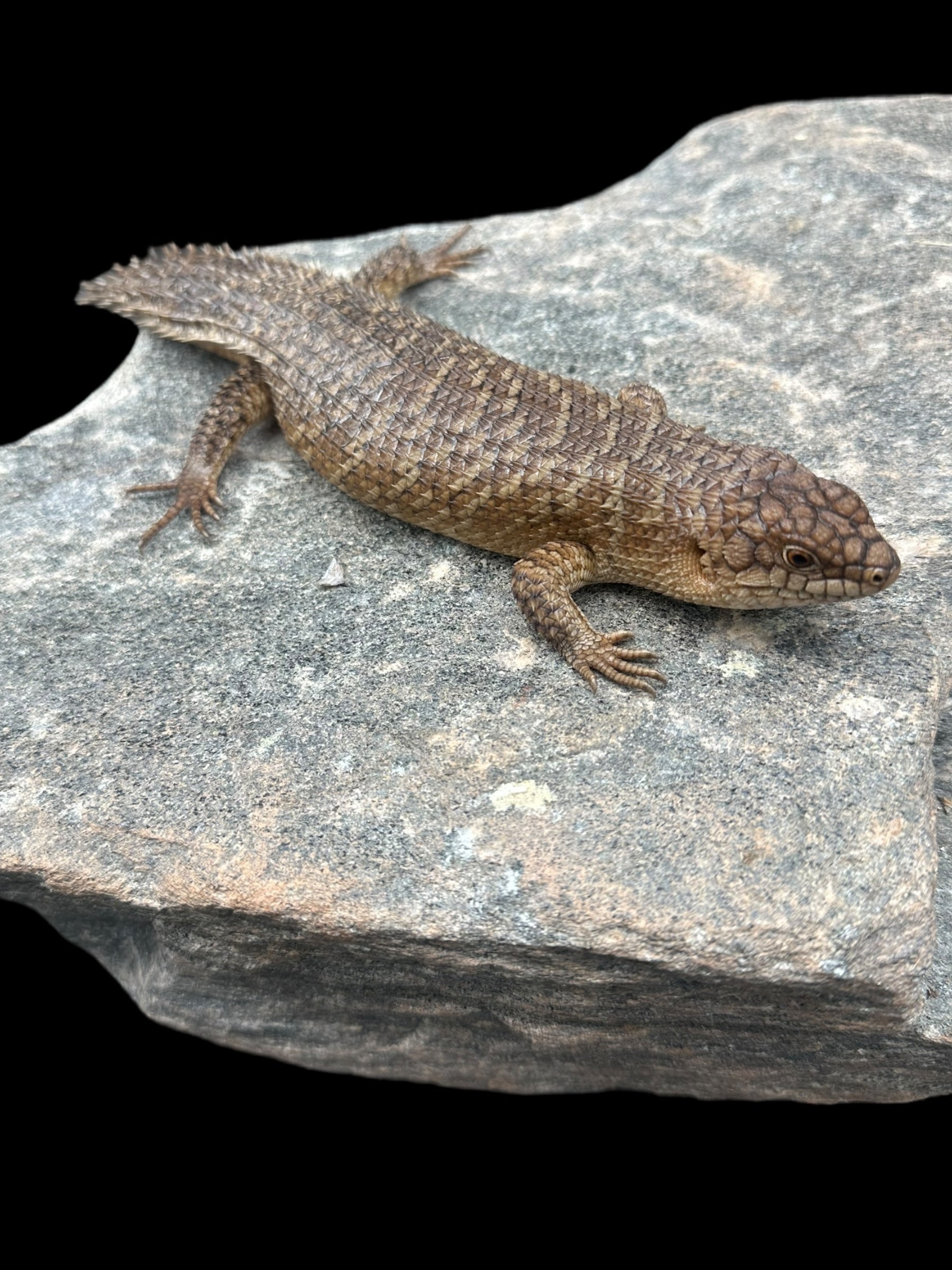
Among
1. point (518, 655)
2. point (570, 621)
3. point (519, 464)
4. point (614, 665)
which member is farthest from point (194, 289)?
point (614, 665)

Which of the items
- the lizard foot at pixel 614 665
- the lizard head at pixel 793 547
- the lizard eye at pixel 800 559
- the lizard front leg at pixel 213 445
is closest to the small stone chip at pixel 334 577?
the lizard front leg at pixel 213 445

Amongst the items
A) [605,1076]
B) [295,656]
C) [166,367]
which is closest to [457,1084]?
[605,1076]

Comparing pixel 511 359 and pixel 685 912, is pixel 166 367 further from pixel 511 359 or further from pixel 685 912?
pixel 685 912

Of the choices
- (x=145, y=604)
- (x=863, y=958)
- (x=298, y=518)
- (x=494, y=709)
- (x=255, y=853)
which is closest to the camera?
(x=863, y=958)

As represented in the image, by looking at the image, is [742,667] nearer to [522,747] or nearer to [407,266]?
[522,747]

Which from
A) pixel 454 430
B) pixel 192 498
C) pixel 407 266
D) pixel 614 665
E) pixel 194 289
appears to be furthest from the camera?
pixel 407 266

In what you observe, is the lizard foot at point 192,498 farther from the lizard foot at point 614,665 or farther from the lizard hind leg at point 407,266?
the lizard foot at point 614,665
